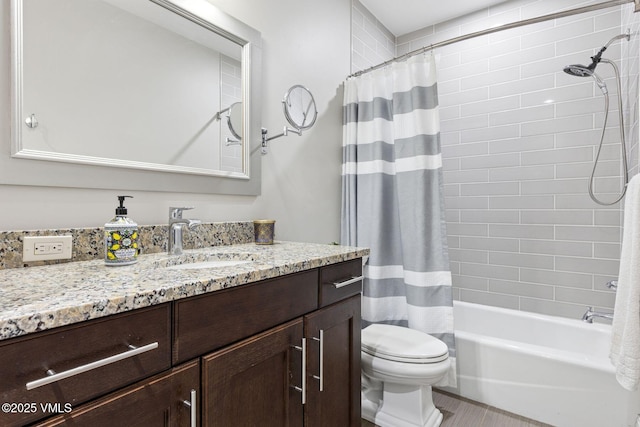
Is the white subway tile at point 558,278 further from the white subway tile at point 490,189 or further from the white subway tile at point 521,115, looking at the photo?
the white subway tile at point 521,115

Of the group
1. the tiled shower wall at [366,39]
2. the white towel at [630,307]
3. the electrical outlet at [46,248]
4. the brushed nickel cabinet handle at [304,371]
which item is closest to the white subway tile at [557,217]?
the white towel at [630,307]

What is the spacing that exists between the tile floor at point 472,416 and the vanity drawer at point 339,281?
0.92 metres

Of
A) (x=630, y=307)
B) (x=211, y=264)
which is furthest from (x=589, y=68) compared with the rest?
(x=211, y=264)

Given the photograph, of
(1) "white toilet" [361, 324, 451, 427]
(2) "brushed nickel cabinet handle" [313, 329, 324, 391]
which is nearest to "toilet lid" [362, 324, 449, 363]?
(1) "white toilet" [361, 324, 451, 427]

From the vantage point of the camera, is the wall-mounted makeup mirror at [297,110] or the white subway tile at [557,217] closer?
the wall-mounted makeup mirror at [297,110]

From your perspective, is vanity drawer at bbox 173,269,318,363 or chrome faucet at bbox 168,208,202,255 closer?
vanity drawer at bbox 173,269,318,363

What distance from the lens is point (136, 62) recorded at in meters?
1.25

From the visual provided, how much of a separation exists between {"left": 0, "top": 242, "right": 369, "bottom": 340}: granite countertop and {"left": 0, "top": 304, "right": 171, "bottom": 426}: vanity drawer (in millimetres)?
25

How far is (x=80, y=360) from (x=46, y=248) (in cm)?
57

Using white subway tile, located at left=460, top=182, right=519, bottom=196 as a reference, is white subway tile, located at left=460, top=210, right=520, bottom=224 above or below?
below

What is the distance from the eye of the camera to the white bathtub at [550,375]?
1559 mm

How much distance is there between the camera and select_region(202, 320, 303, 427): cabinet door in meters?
0.79

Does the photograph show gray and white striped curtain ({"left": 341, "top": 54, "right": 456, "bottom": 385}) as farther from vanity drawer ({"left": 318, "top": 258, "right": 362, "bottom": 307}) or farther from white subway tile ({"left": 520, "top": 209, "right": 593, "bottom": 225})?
white subway tile ({"left": 520, "top": 209, "right": 593, "bottom": 225})

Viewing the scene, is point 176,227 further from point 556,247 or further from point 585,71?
point 556,247
